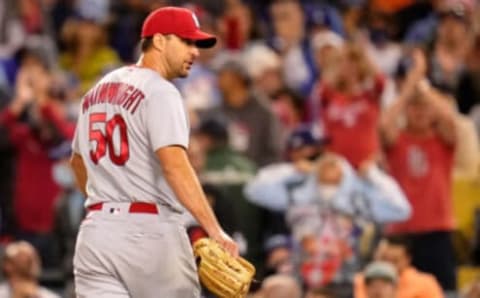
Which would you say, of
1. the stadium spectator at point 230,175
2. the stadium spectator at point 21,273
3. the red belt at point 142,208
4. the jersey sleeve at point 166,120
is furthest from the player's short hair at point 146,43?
the stadium spectator at point 230,175

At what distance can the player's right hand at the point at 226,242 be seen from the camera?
7.46 metres

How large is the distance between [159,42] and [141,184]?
0.62 m

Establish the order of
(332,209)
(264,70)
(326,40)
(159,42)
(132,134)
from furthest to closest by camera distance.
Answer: (264,70)
(326,40)
(332,209)
(159,42)
(132,134)

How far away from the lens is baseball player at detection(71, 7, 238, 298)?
24.8 feet

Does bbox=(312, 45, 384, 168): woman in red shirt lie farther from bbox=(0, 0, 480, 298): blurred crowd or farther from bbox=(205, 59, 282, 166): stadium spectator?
bbox=(205, 59, 282, 166): stadium spectator

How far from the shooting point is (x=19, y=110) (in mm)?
13109

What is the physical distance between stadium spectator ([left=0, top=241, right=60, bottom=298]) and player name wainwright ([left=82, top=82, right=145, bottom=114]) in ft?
12.4

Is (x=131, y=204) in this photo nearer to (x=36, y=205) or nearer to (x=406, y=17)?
(x=36, y=205)

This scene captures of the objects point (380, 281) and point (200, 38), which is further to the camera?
point (380, 281)

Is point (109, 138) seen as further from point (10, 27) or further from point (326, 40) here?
point (10, 27)

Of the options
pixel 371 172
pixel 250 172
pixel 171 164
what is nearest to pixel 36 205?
pixel 250 172

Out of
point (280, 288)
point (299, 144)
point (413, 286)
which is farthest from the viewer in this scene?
point (299, 144)

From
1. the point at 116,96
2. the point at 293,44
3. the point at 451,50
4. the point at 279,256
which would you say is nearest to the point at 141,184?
the point at 116,96

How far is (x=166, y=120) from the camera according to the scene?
24.5ft
